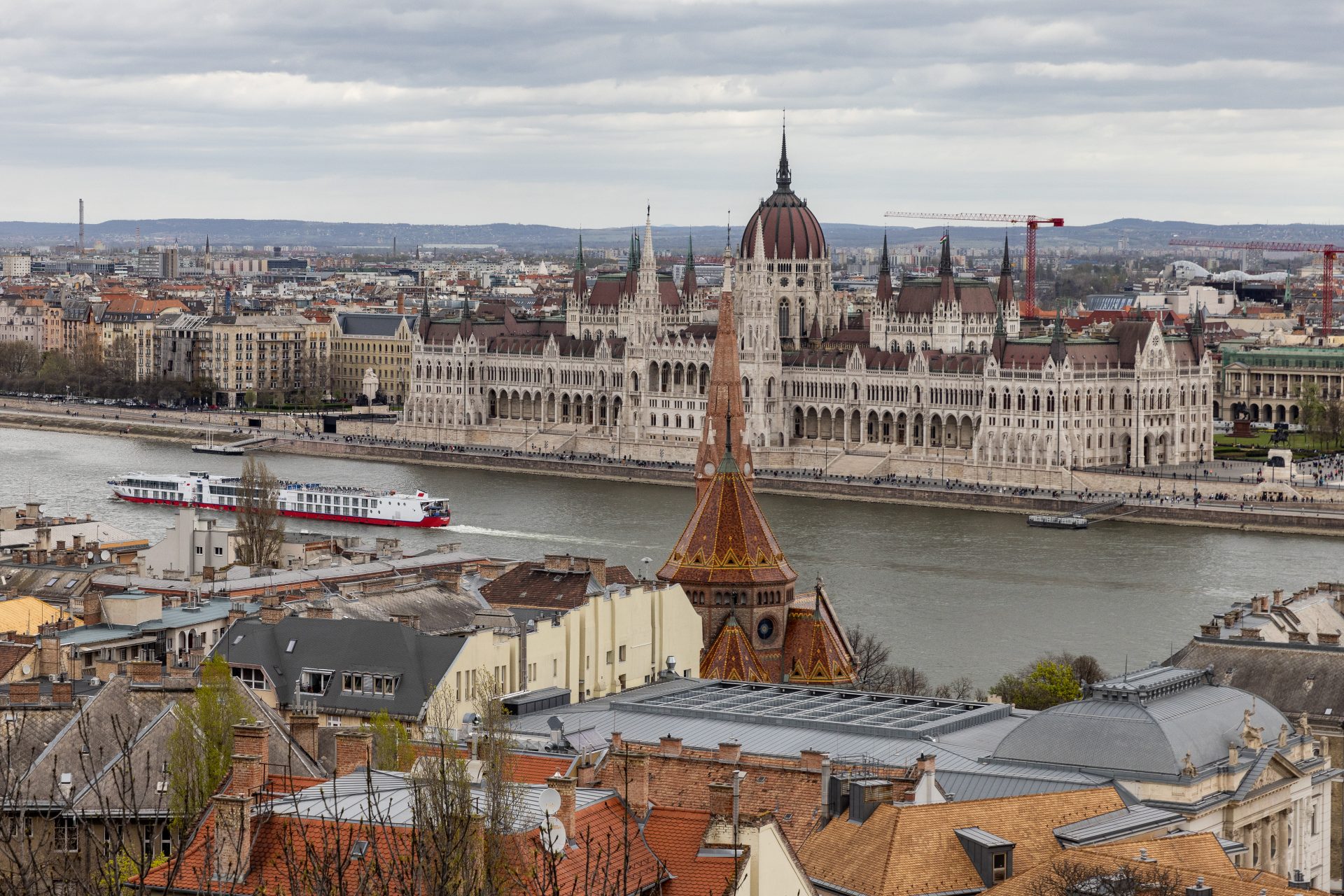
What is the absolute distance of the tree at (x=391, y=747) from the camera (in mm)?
16312

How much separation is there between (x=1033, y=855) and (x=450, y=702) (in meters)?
6.35

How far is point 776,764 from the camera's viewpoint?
18297 mm

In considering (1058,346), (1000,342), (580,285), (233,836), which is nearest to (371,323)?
(580,285)

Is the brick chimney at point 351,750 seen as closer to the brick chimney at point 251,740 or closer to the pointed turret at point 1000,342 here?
the brick chimney at point 251,740

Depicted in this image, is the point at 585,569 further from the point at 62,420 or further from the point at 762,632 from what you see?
the point at 62,420

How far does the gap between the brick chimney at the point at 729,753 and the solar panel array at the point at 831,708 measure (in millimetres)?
2026

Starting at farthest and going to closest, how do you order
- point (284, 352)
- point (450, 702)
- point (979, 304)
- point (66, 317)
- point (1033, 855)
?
point (66, 317), point (284, 352), point (979, 304), point (450, 702), point (1033, 855)

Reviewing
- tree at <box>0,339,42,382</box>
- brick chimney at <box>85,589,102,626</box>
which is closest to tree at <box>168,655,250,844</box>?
brick chimney at <box>85,589,102,626</box>

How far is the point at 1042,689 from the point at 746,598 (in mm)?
3919

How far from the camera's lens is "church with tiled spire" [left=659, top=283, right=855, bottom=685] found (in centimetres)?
2641

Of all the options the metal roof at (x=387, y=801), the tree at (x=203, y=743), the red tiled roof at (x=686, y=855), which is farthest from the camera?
the tree at (x=203, y=743)

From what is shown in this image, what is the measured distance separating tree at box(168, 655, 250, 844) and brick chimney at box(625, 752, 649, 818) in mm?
2268

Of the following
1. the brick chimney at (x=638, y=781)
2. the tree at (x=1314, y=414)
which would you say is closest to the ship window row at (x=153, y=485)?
the tree at (x=1314, y=414)

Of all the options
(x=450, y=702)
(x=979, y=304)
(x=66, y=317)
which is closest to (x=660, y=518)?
(x=979, y=304)
